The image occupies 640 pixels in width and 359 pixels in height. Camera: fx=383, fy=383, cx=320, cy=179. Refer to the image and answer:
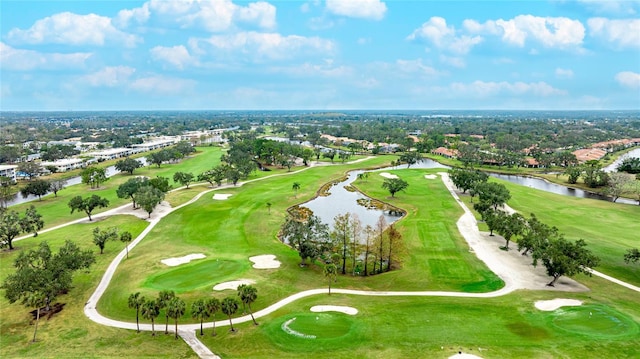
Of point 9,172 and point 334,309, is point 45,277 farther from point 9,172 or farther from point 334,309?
point 9,172

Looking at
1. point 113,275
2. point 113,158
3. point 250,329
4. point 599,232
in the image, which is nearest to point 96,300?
point 113,275

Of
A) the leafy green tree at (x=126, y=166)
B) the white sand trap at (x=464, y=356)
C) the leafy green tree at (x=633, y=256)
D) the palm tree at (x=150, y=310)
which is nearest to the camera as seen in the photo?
the white sand trap at (x=464, y=356)

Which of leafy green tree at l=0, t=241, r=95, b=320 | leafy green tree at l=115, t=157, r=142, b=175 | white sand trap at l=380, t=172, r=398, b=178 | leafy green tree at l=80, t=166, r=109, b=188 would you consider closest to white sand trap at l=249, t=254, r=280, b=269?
leafy green tree at l=0, t=241, r=95, b=320

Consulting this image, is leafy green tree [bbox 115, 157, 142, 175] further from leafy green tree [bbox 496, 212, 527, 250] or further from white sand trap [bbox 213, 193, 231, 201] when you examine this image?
leafy green tree [bbox 496, 212, 527, 250]

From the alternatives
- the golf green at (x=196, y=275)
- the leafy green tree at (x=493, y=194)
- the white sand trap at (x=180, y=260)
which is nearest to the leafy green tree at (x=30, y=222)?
the white sand trap at (x=180, y=260)

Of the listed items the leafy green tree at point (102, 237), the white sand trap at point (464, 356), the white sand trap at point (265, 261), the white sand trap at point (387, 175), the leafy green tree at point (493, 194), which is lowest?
the white sand trap at point (265, 261)

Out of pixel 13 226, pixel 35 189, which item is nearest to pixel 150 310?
pixel 13 226

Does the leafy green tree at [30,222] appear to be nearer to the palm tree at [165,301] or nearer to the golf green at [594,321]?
the palm tree at [165,301]

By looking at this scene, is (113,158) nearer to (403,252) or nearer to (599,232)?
(403,252)
